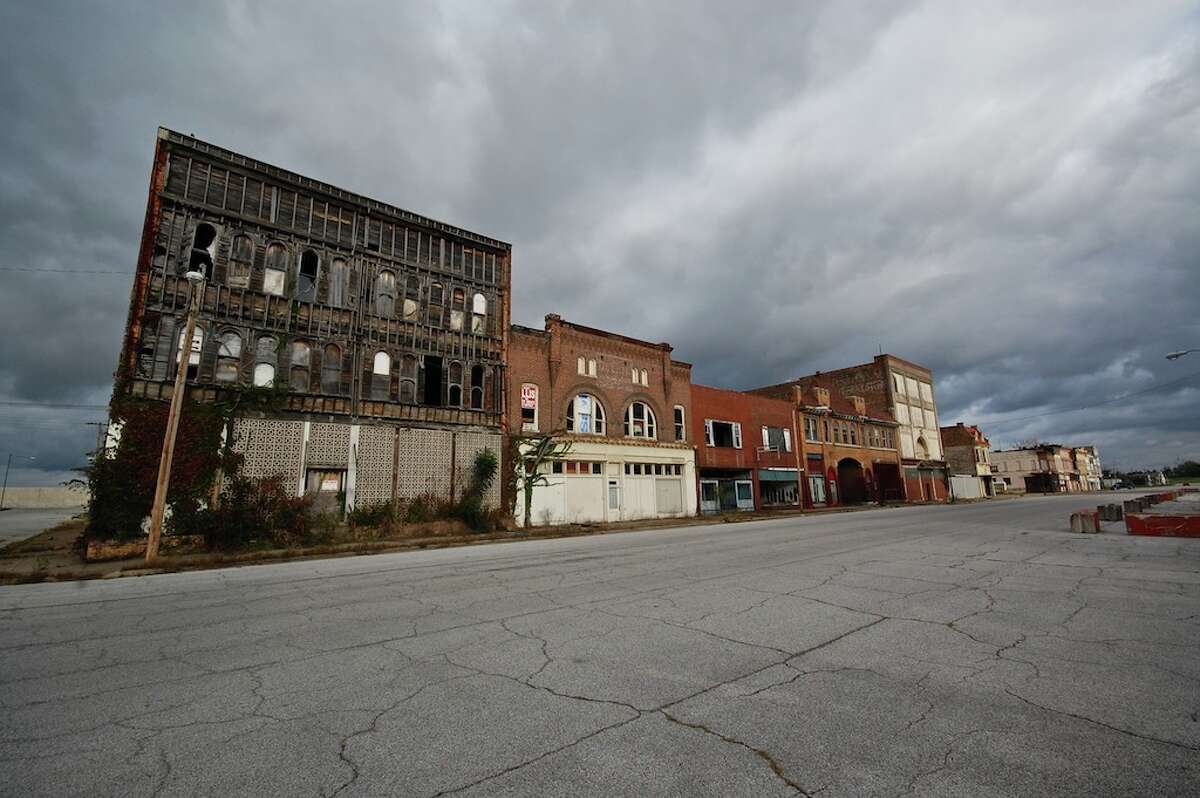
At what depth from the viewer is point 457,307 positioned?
25.9 metres

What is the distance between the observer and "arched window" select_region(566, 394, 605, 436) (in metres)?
28.4

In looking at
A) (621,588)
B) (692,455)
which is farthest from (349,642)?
(692,455)

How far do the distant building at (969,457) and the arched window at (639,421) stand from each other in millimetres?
53416

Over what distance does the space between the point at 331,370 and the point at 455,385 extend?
515 centimetres

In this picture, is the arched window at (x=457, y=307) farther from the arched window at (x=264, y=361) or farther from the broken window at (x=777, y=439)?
the broken window at (x=777, y=439)

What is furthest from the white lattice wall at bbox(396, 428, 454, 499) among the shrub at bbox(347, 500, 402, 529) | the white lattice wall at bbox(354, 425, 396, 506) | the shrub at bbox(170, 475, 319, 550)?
the shrub at bbox(170, 475, 319, 550)

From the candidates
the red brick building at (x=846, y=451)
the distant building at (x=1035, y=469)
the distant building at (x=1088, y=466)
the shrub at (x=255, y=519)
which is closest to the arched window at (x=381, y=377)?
the shrub at (x=255, y=519)

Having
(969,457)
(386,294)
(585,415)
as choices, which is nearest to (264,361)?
(386,294)

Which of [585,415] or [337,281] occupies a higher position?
[337,281]

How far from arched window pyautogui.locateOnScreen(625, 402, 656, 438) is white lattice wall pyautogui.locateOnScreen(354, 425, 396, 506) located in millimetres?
13426

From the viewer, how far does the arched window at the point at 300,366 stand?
20.8 m

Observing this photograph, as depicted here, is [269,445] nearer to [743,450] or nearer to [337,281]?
[337,281]

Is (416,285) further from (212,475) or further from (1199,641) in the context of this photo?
(1199,641)

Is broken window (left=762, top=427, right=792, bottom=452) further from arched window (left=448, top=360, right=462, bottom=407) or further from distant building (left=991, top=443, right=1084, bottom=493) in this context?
distant building (left=991, top=443, right=1084, bottom=493)
